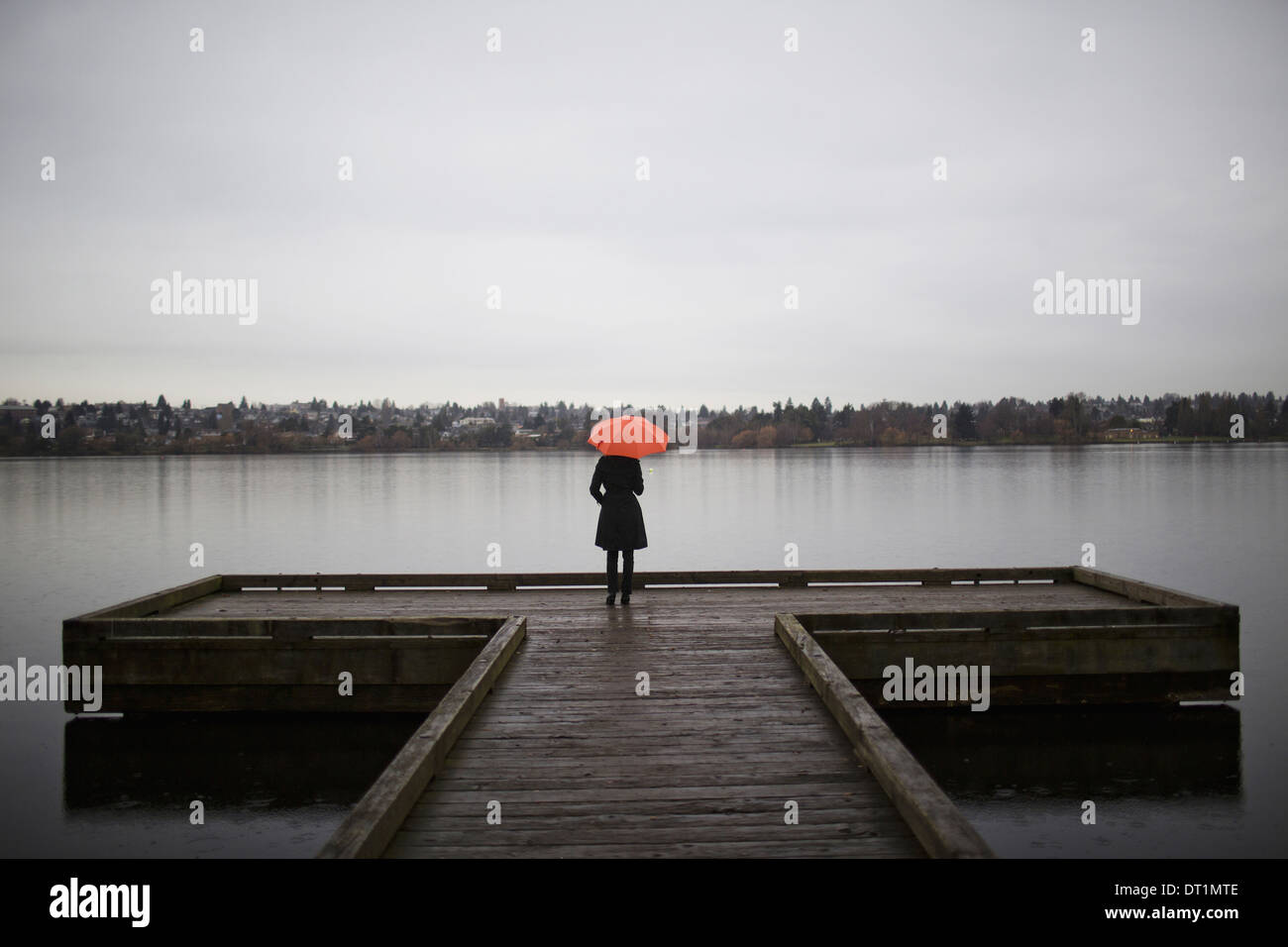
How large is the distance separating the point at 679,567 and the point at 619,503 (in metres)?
17.0

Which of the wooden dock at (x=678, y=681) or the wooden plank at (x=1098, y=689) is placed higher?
the wooden dock at (x=678, y=681)

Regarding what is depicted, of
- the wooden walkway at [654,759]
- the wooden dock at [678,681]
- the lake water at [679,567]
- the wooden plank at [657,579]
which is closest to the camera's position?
the wooden walkway at [654,759]

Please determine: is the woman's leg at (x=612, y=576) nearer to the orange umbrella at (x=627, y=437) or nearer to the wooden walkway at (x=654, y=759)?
the wooden walkway at (x=654, y=759)

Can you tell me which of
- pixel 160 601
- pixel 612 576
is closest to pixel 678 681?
pixel 612 576

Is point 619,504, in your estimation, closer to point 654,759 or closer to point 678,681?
point 678,681

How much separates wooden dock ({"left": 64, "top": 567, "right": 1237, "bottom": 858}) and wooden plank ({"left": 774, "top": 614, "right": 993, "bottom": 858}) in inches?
0.7

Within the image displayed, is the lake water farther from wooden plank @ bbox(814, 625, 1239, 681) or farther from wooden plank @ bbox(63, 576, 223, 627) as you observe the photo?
wooden plank @ bbox(63, 576, 223, 627)

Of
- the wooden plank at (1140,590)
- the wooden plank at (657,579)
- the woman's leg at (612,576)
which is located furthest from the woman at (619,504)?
the wooden plank at (1140,590)

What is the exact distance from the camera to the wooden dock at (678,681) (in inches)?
189

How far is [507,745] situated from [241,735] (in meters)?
5.56

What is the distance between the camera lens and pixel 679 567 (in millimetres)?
27281

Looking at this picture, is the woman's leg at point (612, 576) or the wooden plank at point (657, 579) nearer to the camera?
the woman's leg at point (612, 576)

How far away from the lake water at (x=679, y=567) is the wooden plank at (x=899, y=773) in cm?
249

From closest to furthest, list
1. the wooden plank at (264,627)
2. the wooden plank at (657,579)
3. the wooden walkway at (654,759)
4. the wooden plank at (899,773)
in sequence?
1. the wooden plank at (899,773)
2. the wooden walkway at (654,759)
3. the wooden plank at (264,627)
4. the wooden plank at (657,579)
